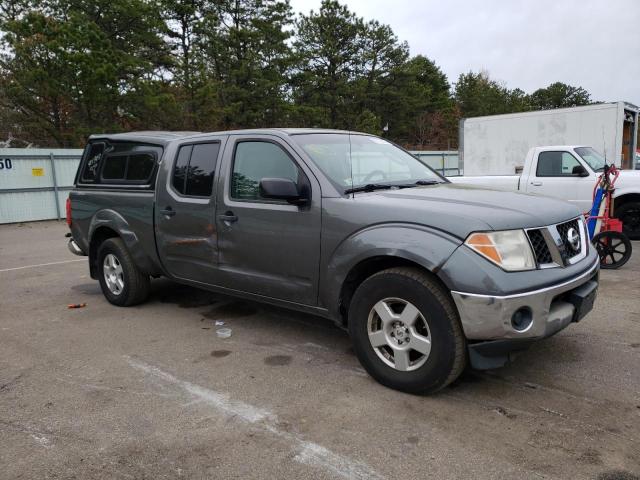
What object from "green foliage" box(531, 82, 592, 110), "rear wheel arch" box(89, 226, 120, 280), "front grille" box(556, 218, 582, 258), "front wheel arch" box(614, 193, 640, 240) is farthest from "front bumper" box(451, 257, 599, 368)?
"green foliage" box(531, 82, 592, 110)

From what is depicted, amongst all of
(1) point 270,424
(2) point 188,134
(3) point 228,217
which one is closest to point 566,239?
(1) point 270,424

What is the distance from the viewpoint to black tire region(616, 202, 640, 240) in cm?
917

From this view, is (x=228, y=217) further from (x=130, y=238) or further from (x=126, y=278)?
(x=126, y=278)

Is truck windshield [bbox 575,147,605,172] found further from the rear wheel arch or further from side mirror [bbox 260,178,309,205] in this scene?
the rear wheel arch

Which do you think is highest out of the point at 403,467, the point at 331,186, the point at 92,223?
the point at 331,186

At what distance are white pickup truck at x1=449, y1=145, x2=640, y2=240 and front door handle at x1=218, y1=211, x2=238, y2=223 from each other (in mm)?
5972

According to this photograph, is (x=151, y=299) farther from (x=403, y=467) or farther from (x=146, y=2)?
(x=146, y=2)

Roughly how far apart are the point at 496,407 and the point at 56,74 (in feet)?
82.7

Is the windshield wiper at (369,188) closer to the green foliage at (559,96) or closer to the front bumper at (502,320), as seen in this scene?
the front bumper at (502,320)

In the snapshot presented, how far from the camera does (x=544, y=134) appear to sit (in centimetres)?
1287

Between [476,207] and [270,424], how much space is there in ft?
6.13

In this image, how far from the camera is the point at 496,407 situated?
10.5ft

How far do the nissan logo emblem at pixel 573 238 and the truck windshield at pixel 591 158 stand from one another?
618 centimetres

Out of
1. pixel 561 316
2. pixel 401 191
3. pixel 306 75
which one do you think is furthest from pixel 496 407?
pixel 306 75
